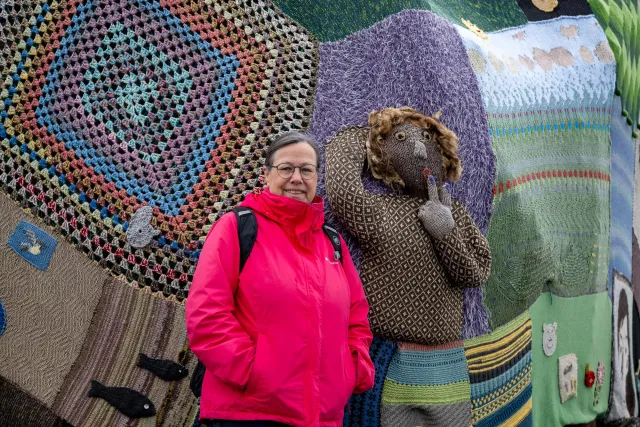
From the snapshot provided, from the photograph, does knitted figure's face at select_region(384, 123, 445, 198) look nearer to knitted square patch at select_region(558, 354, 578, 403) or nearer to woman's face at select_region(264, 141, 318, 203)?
woman's face at select_region(264, 141, 318, 203)

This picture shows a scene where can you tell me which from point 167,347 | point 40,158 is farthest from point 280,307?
point 40,158

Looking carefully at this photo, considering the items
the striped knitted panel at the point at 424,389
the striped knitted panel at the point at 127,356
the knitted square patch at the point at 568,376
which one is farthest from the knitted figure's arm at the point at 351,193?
the knitted square patch at the point at 568,376

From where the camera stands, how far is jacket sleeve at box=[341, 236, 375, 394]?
9.21 feet

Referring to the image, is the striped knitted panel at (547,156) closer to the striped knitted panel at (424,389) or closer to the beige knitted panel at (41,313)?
the striped knitted panel at (424,389)

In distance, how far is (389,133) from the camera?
3.42 m

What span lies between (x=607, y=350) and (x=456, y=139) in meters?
2.28

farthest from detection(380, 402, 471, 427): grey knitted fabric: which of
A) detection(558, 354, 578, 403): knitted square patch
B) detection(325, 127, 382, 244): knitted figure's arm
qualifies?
detection(558, 354, 578, 403): knitted square patch

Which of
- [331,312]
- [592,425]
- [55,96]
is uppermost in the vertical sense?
[55,96]

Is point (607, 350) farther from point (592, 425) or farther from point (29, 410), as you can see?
point (29, 410)

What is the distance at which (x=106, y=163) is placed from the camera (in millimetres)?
3262

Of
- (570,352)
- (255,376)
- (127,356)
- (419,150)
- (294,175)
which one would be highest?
(294,175)

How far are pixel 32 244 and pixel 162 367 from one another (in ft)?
2.24

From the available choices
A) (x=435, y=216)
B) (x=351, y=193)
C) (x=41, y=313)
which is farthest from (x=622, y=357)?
(x=41, y=313)

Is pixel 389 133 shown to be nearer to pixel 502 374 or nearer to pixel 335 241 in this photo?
pixel 335 241
